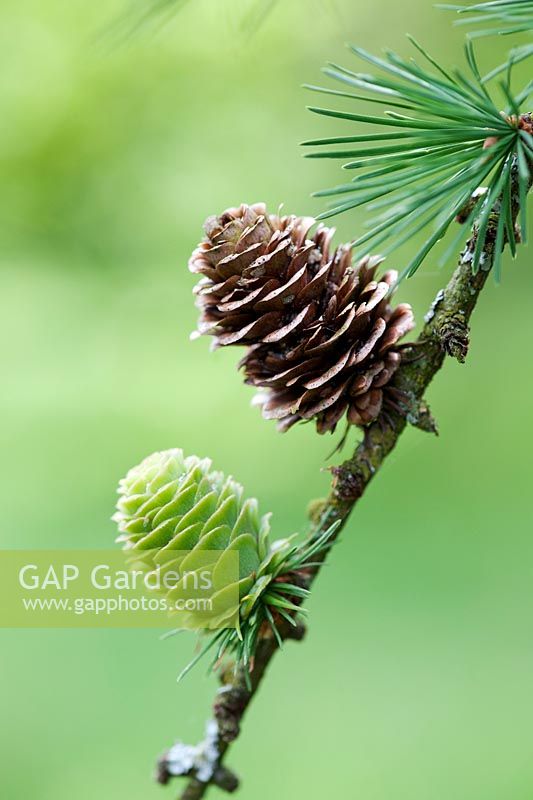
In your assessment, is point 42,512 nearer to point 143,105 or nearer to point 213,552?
point 143,105

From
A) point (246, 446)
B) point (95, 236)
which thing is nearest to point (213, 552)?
point (246, 446)

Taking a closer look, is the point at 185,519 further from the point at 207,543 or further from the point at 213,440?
the point at 213,440

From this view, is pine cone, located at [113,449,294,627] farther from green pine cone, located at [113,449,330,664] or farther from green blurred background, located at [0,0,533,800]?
green blurred background, located at [0,0,533,800]

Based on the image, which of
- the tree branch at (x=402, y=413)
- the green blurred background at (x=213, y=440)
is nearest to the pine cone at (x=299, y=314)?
the tree branch at (x=402, y=413)

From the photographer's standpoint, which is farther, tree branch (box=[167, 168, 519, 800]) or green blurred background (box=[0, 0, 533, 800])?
green blurred background (box=[0, 0, 533, 800])

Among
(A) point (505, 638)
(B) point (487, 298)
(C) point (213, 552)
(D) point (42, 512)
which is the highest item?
(B) point (487, 298)

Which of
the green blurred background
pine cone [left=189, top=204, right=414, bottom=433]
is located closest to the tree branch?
pine cone [left=189, top=204, right=414, bottom=433]
